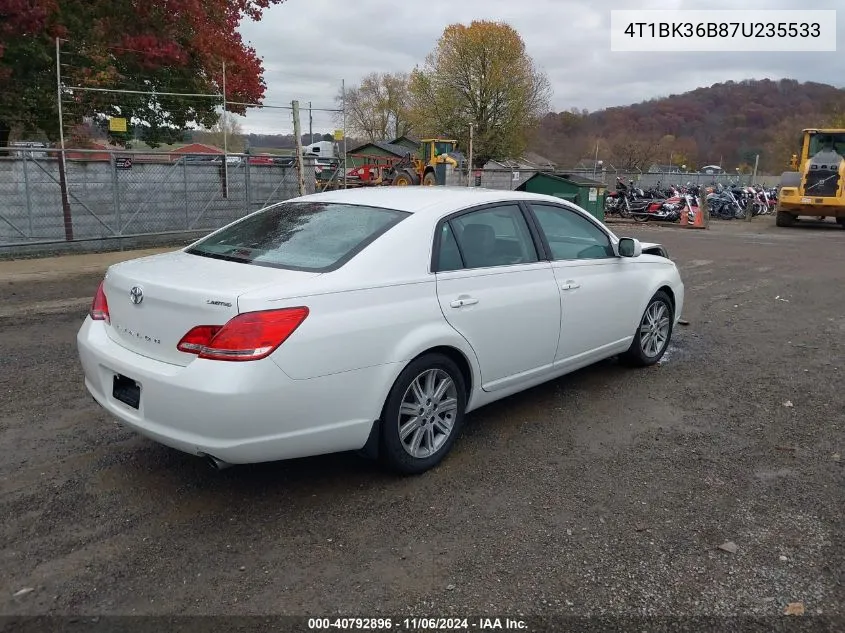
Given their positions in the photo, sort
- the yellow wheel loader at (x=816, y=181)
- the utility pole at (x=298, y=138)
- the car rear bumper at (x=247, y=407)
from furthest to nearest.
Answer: the yellow wheel loader at (x=816, y=181) → the utility pole at (x=298, y=138) → the car rear bumper at (x=247, y=407)

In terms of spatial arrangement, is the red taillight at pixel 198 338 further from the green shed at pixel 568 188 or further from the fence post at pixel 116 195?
the green shed at pixel 568 188

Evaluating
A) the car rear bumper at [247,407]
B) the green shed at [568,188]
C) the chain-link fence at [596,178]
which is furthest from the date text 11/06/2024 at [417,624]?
the chain-link fence at [596,178]

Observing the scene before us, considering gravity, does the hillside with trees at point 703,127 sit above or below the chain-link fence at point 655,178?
above

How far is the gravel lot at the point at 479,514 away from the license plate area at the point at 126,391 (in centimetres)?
50

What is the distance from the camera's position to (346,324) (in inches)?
128

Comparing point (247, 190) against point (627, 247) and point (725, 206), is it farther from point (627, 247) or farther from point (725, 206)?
point (725, 206)

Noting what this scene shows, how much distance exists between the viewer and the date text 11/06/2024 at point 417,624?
257cm

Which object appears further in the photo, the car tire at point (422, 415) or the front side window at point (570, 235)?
the front side window at point (570, 235)

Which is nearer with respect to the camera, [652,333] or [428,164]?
[652,333]

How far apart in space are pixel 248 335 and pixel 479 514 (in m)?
1.41

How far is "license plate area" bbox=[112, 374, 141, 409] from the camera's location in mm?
3289

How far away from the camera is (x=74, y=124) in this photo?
12.2 meters

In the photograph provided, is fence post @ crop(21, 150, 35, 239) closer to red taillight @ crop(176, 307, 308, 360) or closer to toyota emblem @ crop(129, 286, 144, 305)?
toyota emblem @ crop(129, 286, 144, 305)

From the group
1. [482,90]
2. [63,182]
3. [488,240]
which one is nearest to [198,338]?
[488,240]
